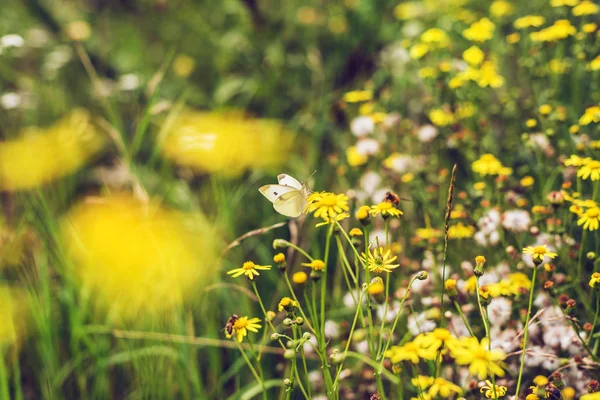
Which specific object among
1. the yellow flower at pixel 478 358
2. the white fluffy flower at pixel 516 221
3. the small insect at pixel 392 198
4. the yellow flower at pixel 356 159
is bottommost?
the white fluffy flower at pixel 516 221

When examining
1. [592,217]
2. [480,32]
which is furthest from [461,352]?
[480,32]

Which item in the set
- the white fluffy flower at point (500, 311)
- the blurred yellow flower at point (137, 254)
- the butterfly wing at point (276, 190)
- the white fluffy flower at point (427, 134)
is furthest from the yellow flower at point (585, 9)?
Result: the blurred yellow flower at point (137, 254)

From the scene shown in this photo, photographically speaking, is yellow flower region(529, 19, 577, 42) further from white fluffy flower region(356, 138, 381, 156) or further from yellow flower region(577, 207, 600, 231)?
yellow flower region(577, 207, 600, 231)

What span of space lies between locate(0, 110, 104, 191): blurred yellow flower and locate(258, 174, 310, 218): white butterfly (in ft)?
4.45

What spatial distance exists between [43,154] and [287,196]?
1.78 meters

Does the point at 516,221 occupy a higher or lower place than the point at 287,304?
lower

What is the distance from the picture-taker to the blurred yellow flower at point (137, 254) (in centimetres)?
185

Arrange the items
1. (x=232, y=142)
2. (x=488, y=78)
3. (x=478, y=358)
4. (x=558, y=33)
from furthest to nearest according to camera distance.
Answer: (x=232, y=142)
(x=488, y=78)
(x=558, y=33)
(x=478, y=358)

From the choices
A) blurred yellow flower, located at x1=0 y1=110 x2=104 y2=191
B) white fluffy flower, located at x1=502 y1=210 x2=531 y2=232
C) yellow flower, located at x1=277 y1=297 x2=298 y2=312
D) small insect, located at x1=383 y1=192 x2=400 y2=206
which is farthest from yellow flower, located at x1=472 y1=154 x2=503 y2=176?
blurred yellow flower, located at x1=0 y1=110 x2=104 y2=191

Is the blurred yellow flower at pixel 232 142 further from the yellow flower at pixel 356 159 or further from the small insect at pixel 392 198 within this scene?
the small insect at pixel 392 198

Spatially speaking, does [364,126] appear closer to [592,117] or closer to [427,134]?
[427,134]

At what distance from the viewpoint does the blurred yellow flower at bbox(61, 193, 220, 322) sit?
1.85 metres

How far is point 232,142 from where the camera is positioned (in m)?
2.36

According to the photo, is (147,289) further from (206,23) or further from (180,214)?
(206,23)
